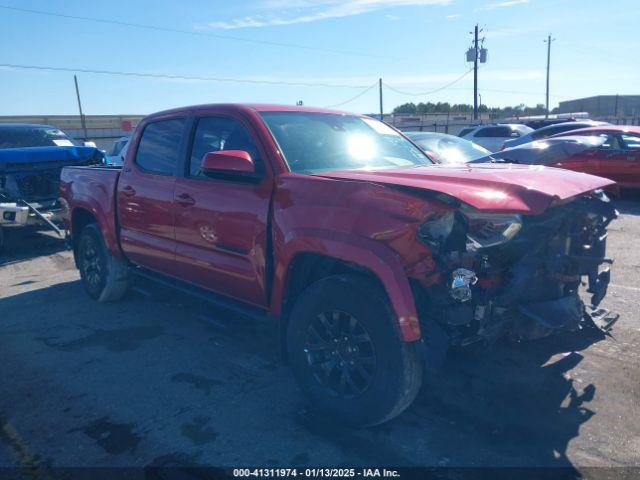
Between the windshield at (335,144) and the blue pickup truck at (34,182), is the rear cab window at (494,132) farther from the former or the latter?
the windshield at (335,144)

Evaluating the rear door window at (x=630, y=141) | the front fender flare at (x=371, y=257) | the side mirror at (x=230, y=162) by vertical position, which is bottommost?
the front fender flare at (x=371, y=257)

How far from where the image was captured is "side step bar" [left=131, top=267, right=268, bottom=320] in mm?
4121

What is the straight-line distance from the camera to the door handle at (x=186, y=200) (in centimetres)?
447

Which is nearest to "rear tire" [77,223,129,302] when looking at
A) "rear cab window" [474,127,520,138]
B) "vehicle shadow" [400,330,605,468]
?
"vehicle shadow" [400,330,605,468]

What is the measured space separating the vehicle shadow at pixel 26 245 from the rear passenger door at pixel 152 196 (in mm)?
4040

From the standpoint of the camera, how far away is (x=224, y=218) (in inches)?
163

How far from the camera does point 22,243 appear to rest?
9.75 m

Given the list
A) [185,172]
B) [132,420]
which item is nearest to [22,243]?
[185,172]

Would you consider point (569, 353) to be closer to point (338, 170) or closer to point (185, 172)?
point (338, 170)

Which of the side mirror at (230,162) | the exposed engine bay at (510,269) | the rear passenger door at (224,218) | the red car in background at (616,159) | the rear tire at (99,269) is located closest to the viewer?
the exposed engine bay at (510,269)

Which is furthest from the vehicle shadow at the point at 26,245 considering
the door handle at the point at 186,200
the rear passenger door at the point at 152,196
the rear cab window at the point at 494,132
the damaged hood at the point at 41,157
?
the rear cab window at the point at 494,132

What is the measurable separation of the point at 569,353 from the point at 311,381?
2.13 meters

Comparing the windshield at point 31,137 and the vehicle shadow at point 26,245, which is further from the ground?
the windshield at point 31,137

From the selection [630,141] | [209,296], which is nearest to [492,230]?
[209,296]
